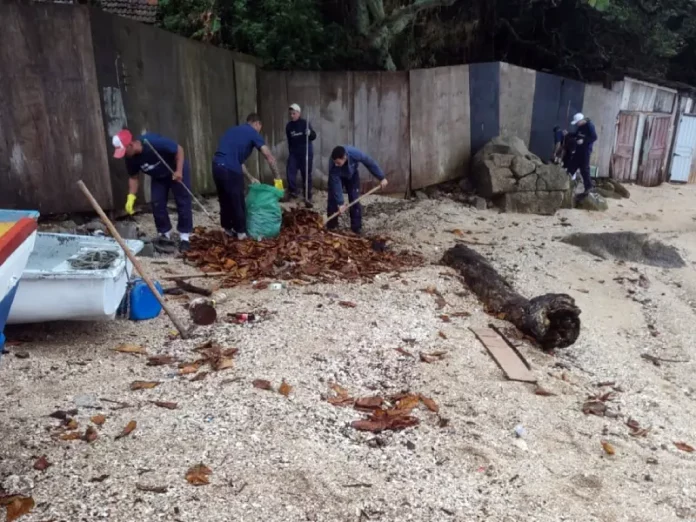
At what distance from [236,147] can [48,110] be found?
84.6 inches

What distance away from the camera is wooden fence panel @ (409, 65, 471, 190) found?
452 inches

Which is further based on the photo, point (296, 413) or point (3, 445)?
point (296, 413)

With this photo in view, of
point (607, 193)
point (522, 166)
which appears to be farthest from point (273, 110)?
point (607, 193)

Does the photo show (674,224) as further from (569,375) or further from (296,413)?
(296,413)

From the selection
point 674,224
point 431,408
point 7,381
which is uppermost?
point 7,381

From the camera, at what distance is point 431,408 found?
3.99 metres

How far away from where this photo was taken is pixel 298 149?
10.2 meters

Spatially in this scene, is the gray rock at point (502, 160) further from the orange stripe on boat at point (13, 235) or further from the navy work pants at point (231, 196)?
the orange stripe on boat at point (13, 235)

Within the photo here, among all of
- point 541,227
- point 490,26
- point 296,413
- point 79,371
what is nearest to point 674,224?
point 541,227

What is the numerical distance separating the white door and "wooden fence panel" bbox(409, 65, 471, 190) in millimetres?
7938

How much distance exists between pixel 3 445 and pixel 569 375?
13.9ft

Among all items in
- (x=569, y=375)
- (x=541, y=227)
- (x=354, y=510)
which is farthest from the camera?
(x=541, y=227)

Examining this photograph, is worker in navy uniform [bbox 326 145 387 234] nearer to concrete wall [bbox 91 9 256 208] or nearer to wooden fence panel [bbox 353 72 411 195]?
concrete wall [bbox 91 9 256 208]

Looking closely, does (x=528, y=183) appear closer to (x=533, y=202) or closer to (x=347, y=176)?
(x=533, y=202)
